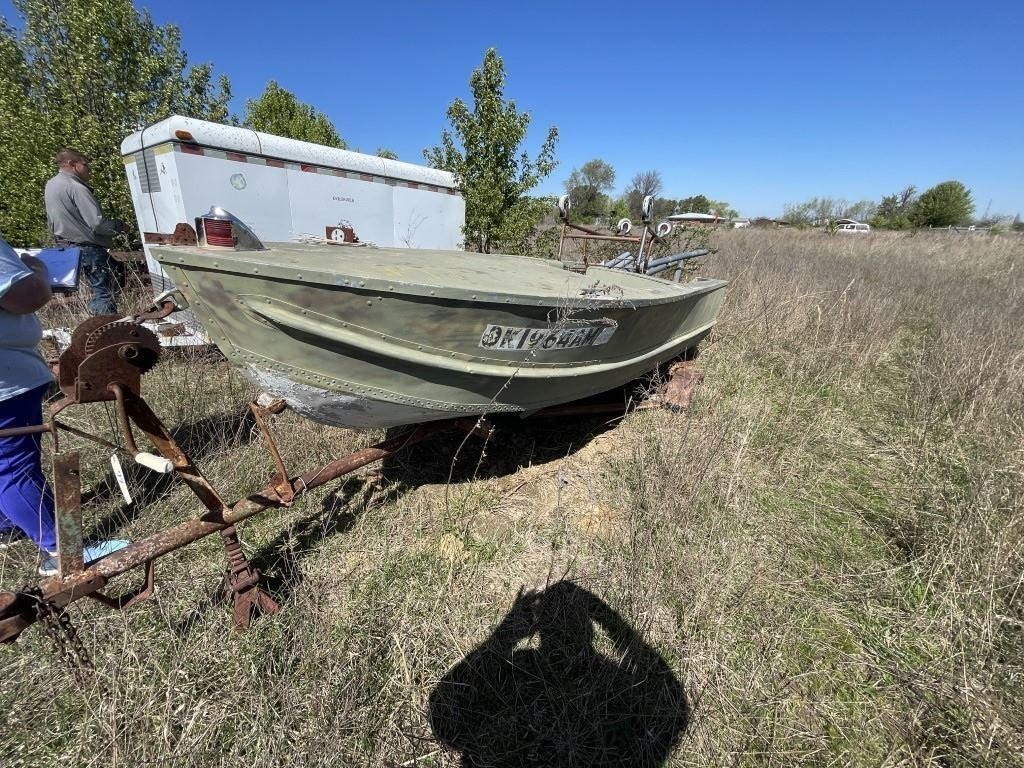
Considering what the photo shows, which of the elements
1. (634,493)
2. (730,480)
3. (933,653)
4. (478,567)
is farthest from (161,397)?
(933,653)

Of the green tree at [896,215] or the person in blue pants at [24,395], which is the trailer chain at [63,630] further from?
the green tree at [896,215]

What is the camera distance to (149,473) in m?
2.86

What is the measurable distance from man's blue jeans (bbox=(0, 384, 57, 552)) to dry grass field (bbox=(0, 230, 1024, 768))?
26 centimetres

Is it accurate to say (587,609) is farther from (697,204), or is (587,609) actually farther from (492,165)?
(697,204)

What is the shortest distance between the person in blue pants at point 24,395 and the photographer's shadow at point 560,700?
1.74 m

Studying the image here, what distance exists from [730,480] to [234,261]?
9.52 feet

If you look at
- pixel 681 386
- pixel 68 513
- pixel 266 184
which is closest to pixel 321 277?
pixel 68 513

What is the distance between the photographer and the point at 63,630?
153 centimetres

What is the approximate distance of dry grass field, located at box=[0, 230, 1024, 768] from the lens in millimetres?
1547

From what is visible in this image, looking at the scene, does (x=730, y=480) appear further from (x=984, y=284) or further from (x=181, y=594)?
(x=984, y=284)

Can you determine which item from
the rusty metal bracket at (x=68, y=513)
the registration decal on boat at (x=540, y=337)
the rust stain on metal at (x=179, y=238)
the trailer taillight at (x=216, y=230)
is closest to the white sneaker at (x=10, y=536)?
the rusty metal bracket at (x=68, y=513)

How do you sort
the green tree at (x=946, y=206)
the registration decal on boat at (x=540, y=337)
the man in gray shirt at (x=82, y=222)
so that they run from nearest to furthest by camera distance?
the registration decal on boat at (x=540, y=337) → the man in gray shirt at (x=82, y=222) → the green tree at (x=946, y=206)

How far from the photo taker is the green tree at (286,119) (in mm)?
18641

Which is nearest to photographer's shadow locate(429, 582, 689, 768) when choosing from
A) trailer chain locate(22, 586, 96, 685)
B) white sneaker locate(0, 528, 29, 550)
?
trailer chain locate(22, 586, 96, 685)
